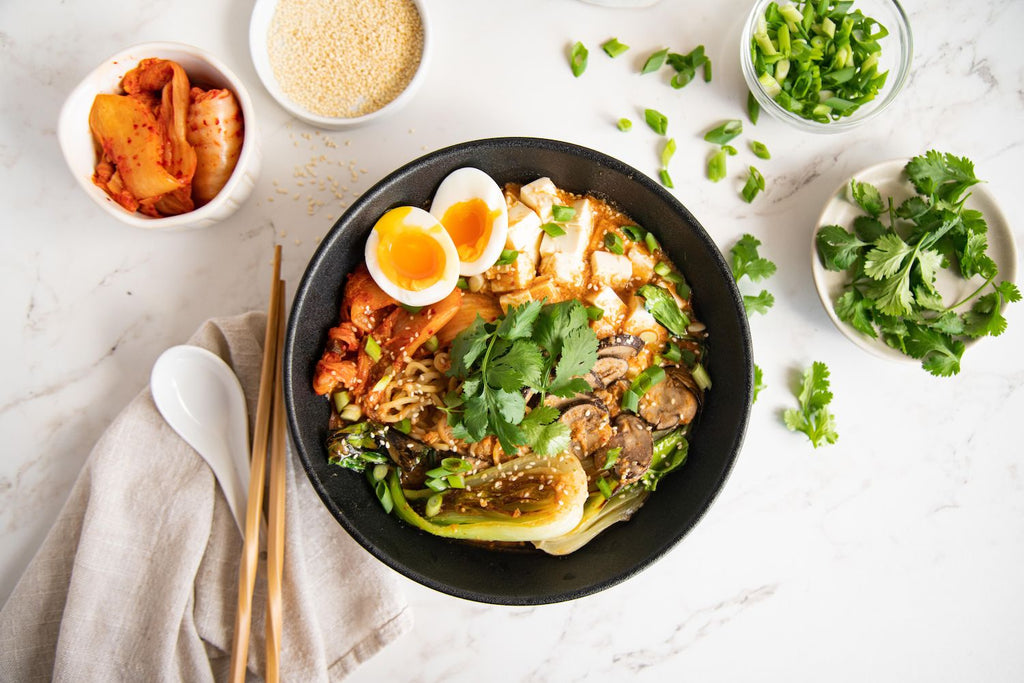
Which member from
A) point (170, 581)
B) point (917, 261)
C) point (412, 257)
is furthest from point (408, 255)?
point (917, 261)

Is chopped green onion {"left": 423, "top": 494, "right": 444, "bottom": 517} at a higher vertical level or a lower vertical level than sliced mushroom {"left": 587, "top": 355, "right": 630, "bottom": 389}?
lower

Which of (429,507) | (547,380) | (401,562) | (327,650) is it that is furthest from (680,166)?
(327,650)

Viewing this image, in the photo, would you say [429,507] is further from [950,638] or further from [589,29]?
[950,638]

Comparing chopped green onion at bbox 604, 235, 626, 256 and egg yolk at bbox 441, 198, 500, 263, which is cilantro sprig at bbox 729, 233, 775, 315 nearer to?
chopped green onion at bbox 604, 235, 626, 256

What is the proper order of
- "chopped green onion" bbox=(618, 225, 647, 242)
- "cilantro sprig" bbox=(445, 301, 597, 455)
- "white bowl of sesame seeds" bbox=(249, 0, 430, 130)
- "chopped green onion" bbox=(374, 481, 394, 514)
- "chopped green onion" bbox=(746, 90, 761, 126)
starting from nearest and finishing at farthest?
1. "cilantro sprig" bbox=(445, 301, 597, 455)
2. "chopped green onion" bbox=(374, 481, 394, 514)
3. "chopped green onion" bbox=(618, 225, 647, 242)
4. "white bowl of sesame seeds" bbox=(249, 0, 430, 130)
5. "chopped green onion" bbox=(746, 90, 761, 126)

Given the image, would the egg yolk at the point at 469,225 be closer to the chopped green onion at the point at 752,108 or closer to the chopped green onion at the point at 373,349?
the chopped green onion at the point at 373,349

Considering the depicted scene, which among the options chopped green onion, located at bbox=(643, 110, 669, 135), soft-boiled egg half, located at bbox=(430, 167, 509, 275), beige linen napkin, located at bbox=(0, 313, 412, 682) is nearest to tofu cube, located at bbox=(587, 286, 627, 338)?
soft-boiled egg half, located at bbox=(430, 167, 509, 275)

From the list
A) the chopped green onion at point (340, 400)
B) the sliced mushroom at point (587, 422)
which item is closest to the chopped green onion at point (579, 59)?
the sliced mushroom at point (587, 422)
